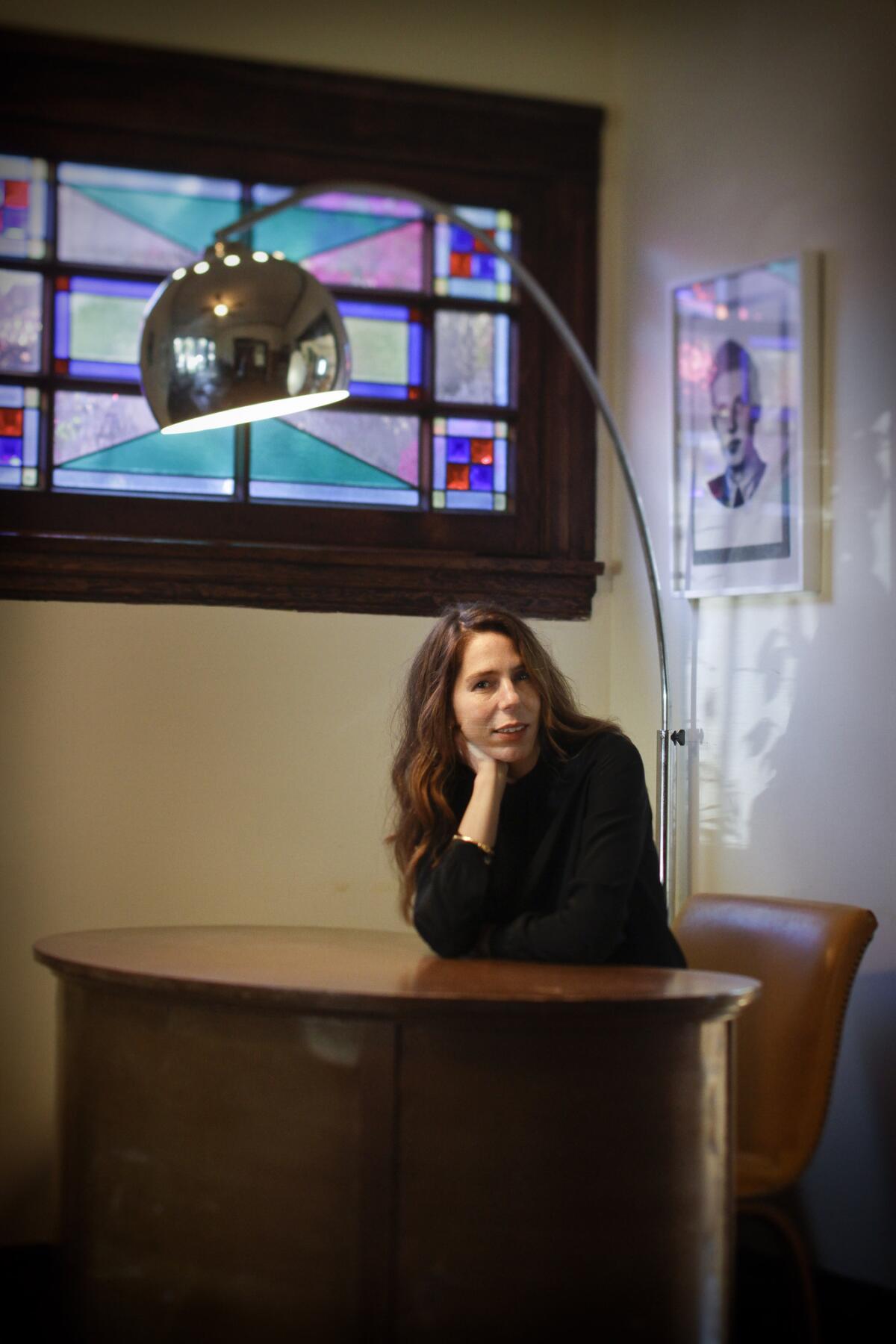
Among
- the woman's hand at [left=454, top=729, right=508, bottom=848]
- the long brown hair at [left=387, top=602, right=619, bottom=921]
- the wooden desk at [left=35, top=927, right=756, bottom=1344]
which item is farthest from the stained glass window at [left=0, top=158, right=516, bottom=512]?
the wooden desk at [left=35, top=927, right=756, bottom=1344]

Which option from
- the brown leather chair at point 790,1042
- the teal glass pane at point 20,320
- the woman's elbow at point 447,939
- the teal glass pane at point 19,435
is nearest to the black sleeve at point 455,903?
the woman's elbow at point 447,939

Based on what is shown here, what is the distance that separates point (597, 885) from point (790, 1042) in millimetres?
594

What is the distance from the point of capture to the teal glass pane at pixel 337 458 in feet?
12.1

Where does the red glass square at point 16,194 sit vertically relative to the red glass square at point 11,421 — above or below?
above

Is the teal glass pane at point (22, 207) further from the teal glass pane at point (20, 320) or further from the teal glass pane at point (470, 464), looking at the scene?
the teal glass pane at point (470, 464)

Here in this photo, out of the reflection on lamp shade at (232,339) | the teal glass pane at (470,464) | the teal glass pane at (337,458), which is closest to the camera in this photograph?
the reflection on lamp shade at (232,339)

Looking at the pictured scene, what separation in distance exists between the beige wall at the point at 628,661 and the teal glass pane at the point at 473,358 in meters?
0.29

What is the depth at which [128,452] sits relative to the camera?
11.9 ft

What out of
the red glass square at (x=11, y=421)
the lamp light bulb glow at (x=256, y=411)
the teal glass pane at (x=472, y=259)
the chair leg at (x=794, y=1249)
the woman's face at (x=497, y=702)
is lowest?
the chair leg at (x=794, y=1249)

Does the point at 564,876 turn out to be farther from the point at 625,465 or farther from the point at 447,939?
the point at 625,465

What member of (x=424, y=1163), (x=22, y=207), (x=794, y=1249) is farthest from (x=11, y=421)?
(x=794, y=1249)

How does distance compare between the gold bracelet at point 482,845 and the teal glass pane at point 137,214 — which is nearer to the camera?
the gold bracelet at point 482,845

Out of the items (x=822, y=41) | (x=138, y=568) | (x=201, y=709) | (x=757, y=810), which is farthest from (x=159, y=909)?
(x=822, y=41)

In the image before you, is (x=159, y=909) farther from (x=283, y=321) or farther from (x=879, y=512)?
(x=879, y=512)
